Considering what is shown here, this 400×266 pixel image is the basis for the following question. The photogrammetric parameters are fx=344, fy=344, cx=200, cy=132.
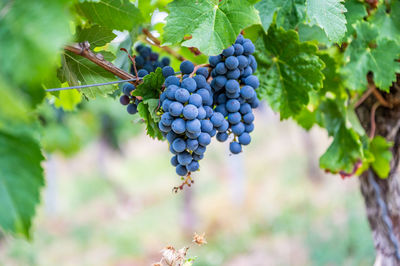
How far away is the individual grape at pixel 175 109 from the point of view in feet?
2.38

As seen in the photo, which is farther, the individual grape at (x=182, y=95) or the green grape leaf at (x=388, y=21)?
the green grape leaf at (x=388, y=21)

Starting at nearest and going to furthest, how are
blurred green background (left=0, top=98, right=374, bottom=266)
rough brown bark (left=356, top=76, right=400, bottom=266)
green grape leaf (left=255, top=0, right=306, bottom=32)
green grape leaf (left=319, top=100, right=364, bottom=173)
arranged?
green grape leaf (left=255, top=0, right=306, bottom=32)
green grape leaf (left=319, top=100, right=364, bottom=173)
rough brown bark (left=356, top=76, right=400, bottom=266)
blurred green background (left=0, top=98, right=374, bottom=266)

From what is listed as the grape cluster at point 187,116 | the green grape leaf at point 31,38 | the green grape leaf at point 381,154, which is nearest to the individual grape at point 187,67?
the grape cluster at point 187,116

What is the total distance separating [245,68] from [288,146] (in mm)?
9614

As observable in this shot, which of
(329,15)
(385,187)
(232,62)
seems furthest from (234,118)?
(385,187)

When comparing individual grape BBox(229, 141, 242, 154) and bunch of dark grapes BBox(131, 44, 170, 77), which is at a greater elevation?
bunch of dark grapes BBox(131, 44, 170, 77)

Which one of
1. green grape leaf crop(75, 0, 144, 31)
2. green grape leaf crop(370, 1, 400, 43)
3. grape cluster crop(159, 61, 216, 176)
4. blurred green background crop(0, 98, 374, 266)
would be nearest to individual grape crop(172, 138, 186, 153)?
grape cluster crop(159, 61, 216, 176)

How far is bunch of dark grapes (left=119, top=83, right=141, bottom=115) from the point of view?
2.96 ft

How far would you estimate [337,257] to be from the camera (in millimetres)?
4086

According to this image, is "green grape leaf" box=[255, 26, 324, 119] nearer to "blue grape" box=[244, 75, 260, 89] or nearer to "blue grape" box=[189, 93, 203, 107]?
"blue grape" box=[244, 75, 260, 89]

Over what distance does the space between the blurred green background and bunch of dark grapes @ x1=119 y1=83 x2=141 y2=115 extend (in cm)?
260

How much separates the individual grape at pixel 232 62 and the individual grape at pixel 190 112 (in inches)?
6.4

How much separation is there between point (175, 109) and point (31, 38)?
371 mm

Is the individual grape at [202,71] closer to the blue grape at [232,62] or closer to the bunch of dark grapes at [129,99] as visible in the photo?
the blue grape at [232,62]
